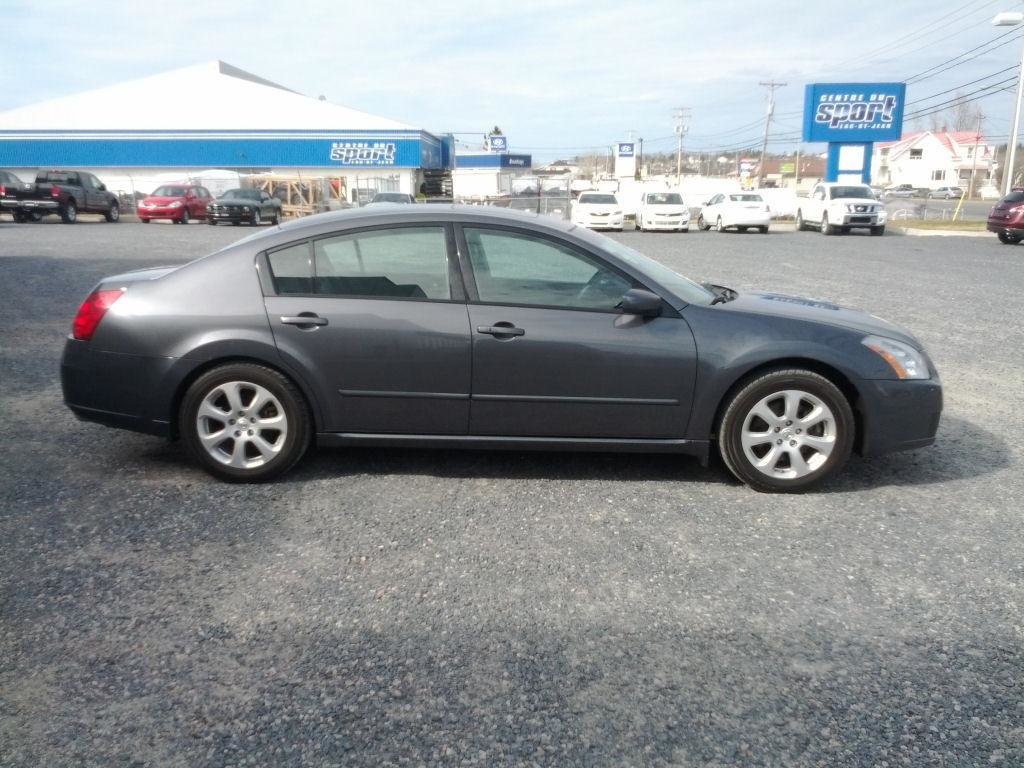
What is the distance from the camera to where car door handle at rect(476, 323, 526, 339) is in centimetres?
441

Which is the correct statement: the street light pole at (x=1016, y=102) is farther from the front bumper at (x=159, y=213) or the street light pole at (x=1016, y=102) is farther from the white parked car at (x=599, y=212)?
the front bumper at (x=159, y=213)

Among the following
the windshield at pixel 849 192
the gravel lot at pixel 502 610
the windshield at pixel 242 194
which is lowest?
the gravel lot at pixel 502 610

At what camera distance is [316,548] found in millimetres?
3797

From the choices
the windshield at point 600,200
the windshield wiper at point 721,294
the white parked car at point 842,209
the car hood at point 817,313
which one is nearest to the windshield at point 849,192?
the white parked car at point 842,209

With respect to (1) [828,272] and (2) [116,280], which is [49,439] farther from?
(1) [828,272]

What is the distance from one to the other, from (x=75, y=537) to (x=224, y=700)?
1.63 metres

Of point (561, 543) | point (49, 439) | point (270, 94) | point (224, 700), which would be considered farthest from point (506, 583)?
point (270, 94)

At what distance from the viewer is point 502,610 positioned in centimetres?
326

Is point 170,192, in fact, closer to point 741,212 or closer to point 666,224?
point 666,224

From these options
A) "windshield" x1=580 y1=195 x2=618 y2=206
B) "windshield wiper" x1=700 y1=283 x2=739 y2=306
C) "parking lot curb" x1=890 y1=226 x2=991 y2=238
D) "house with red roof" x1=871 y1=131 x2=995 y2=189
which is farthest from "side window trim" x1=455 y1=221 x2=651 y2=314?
"house with red roof" x1=871 y1=131 x2=995 y2=189

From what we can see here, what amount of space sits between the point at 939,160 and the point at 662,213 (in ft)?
337

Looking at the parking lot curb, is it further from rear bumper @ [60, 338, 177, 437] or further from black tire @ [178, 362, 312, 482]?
→ rear bumper @ [60, 338, 177, 437]

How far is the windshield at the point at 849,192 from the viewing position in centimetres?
3162

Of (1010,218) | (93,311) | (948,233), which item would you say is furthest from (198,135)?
(93,311)
